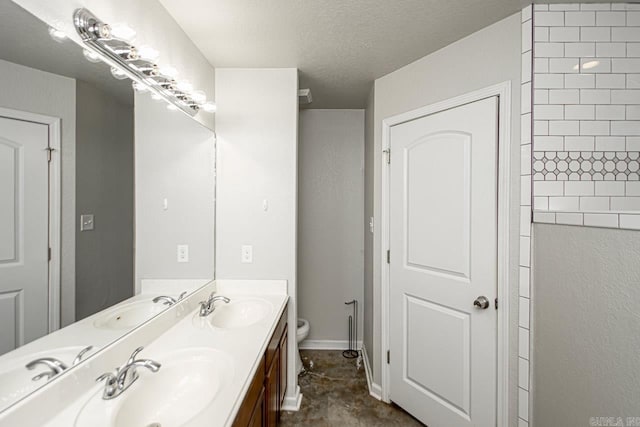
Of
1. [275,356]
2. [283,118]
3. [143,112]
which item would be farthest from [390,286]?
[143,112]

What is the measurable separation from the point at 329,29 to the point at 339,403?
8.25 feet

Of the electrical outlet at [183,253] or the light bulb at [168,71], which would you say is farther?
the electrical outlet at [183,253]

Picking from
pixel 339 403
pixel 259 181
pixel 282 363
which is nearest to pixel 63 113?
pixel 259 181

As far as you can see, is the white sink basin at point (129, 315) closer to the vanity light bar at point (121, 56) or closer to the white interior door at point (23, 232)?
the white interior door at point (23, 232)

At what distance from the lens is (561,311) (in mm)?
1236

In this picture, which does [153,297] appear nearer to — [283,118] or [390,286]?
[283,118]

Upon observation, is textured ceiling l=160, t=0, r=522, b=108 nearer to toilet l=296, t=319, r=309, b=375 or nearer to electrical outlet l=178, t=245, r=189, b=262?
electrical outlet l=178, t=245, r=189, b=262

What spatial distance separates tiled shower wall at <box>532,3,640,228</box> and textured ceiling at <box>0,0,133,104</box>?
1948 millimetres

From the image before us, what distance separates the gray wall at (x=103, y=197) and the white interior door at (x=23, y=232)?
11cm

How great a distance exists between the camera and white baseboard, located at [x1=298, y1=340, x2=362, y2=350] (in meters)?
2.84

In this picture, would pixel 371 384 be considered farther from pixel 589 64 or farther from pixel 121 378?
pixel 589 64

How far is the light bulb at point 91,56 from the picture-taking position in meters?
0.94

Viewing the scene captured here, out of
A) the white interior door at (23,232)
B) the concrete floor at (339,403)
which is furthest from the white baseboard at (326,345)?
the white interior door at (23,232)

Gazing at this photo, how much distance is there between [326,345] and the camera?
2848 mm
